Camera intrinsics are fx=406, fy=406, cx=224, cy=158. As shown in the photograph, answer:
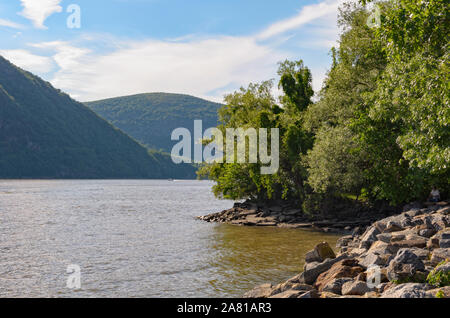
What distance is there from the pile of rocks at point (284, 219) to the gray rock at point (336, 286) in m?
18.9

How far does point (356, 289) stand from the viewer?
492 inches

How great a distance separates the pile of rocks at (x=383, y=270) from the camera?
11784 mm

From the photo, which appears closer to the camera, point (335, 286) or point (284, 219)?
point (335, 286)


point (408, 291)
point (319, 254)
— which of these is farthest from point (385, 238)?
point (408, 291)

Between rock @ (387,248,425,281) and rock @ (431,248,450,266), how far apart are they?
1179 millimetres

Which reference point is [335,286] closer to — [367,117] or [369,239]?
[369,239]

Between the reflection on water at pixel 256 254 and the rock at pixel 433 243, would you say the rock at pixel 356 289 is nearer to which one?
the rock at pixel 433 243

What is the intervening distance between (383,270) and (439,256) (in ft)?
6.68

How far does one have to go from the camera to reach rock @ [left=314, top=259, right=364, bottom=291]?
14.4 meters

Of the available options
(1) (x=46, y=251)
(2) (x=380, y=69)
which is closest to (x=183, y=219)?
(1) (x=46, y=251)

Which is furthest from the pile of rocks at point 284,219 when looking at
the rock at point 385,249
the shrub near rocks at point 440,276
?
the shrub near rocks at point 440,276

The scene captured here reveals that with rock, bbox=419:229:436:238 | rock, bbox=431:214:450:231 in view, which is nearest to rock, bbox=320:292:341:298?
rock, bbox=419:229:436:238
